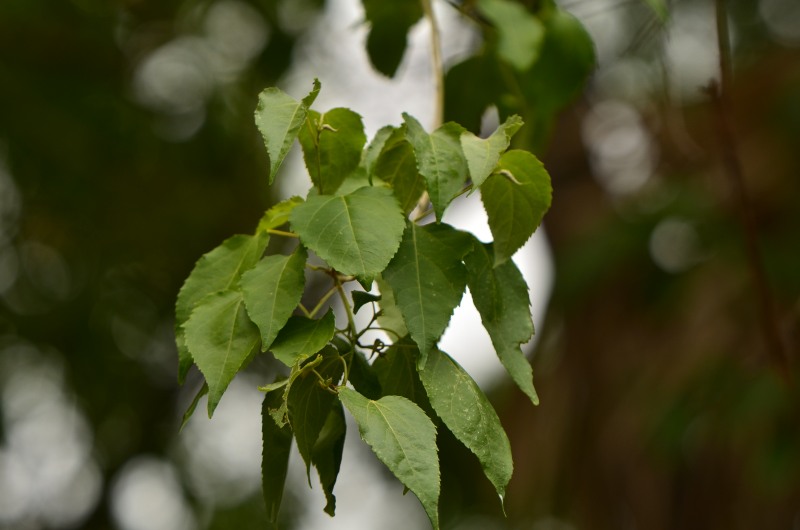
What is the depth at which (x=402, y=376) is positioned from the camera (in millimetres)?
888

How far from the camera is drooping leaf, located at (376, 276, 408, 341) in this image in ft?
2.99

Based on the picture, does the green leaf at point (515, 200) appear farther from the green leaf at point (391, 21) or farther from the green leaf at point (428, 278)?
the green leaf at point (391, 21)

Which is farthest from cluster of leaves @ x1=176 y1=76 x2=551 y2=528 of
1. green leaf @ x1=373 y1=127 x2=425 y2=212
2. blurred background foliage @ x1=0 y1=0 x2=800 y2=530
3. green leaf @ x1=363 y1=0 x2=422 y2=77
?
blurred background foliage @ x1=0 y1=0 x2=800 y2=530

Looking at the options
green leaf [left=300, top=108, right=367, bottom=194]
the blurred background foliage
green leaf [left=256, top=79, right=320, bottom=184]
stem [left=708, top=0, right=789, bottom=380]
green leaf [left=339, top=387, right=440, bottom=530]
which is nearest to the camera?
green leaf [left=339, top=387, right=440, bottom=530]

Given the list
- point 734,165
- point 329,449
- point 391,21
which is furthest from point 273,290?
point 734,165

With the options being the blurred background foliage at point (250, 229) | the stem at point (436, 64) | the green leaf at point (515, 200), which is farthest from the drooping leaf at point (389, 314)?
the blurred background foliage at point (250, 229)

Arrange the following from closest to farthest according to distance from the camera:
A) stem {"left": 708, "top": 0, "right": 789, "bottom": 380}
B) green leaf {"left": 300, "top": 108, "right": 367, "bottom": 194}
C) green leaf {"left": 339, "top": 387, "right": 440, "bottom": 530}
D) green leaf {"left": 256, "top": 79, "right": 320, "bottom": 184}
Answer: green leaf {"left": 339, "top": 387, "right": 440, "bottom": 530} → green leaf {"left": 256, "top": 79, "right": 320, "bottom": 184} → green leaf {"left": 300, "top": 108, "right": 367, "bottom": 194} → stem {"left": 708, "top": 0, "right": 789, "bottom": 380}

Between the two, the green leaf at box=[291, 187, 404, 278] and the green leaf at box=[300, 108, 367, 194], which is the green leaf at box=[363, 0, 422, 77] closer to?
the green leaf at box=[300, 108, 367, 194]

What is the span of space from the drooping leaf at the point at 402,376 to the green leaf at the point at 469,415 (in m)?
0.06

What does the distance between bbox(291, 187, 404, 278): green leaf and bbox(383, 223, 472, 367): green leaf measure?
0.03m

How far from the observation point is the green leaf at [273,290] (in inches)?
32.3

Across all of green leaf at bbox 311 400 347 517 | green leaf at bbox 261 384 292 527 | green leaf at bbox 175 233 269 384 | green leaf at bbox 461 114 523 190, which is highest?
green leaf at bbox 461 114 523 190

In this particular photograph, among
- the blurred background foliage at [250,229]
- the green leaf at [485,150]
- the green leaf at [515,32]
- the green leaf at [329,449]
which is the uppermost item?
the green leaf at [485,150]

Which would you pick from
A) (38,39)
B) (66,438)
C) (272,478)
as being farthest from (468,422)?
(66,438)
